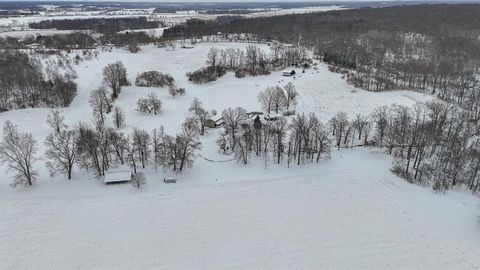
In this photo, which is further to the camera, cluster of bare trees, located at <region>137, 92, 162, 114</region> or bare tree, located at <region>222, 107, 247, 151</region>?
cluster of bare trees, located at <region>137, 92, 162, 114</region>

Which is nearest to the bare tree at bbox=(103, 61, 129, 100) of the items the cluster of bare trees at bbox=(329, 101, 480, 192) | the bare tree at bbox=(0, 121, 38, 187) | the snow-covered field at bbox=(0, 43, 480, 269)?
the snow-covered field at bbox=(0, 43, 480, 269)

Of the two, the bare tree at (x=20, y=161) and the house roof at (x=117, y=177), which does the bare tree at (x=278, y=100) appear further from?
the bare tree at (x=20, y=161)

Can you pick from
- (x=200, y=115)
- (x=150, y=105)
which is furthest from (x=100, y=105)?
(x=200, y=115)

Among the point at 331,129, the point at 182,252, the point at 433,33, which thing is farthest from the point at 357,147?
the point at 433,33

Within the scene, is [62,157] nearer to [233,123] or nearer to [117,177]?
[117,177]

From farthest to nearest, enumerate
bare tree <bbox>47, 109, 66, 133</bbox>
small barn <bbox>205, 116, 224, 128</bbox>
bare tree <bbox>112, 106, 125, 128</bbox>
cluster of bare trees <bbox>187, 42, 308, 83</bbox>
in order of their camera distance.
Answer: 1. cluster of bare trees <bbox>187, 42, 308, 83</bbox>
2. small barn <bbox>205, 116, 224, 128</bbox>
3. bare tree <bbox>112, 106, 125, 128</bbox>
4. bare tree <bbox>47, 109, 66, 133</bbox>

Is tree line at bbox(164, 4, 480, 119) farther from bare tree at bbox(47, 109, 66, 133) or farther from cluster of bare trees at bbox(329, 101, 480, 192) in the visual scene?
bare tree at bbox(47, 109, 66, 133)
